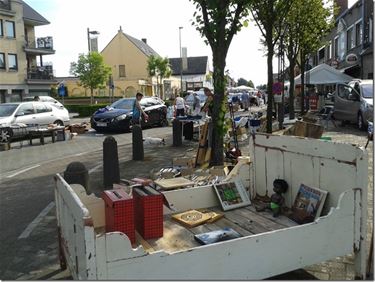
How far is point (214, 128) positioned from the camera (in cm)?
924

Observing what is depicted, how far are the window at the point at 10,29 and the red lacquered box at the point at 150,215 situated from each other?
140 ft

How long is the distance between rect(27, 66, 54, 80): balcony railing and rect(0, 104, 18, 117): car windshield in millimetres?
28183

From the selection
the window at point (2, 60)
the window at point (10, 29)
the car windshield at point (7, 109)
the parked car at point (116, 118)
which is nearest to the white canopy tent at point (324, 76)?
the parked car at point (116, 118)

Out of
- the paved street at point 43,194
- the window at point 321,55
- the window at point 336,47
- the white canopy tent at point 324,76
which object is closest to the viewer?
the paved street at point 43,194

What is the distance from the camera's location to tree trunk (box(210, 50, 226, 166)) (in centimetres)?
910

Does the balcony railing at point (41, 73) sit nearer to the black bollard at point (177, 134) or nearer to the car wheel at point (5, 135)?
the car wheel at point (5, 135)

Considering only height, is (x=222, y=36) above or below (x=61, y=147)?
above

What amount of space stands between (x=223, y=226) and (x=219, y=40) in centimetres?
552

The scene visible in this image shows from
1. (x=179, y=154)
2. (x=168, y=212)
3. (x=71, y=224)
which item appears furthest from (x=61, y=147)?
(x=71, y=224)

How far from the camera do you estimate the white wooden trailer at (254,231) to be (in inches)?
117

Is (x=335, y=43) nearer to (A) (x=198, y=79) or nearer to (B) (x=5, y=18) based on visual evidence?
(B) (x=5, y=18)

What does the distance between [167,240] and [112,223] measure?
0.54 meters

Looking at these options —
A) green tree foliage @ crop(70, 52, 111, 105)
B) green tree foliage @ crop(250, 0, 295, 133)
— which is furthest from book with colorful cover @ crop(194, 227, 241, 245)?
green tree foliage @ crop(70, 52, 111, 105)

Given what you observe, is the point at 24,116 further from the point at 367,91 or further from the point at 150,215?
the point at 150,215
